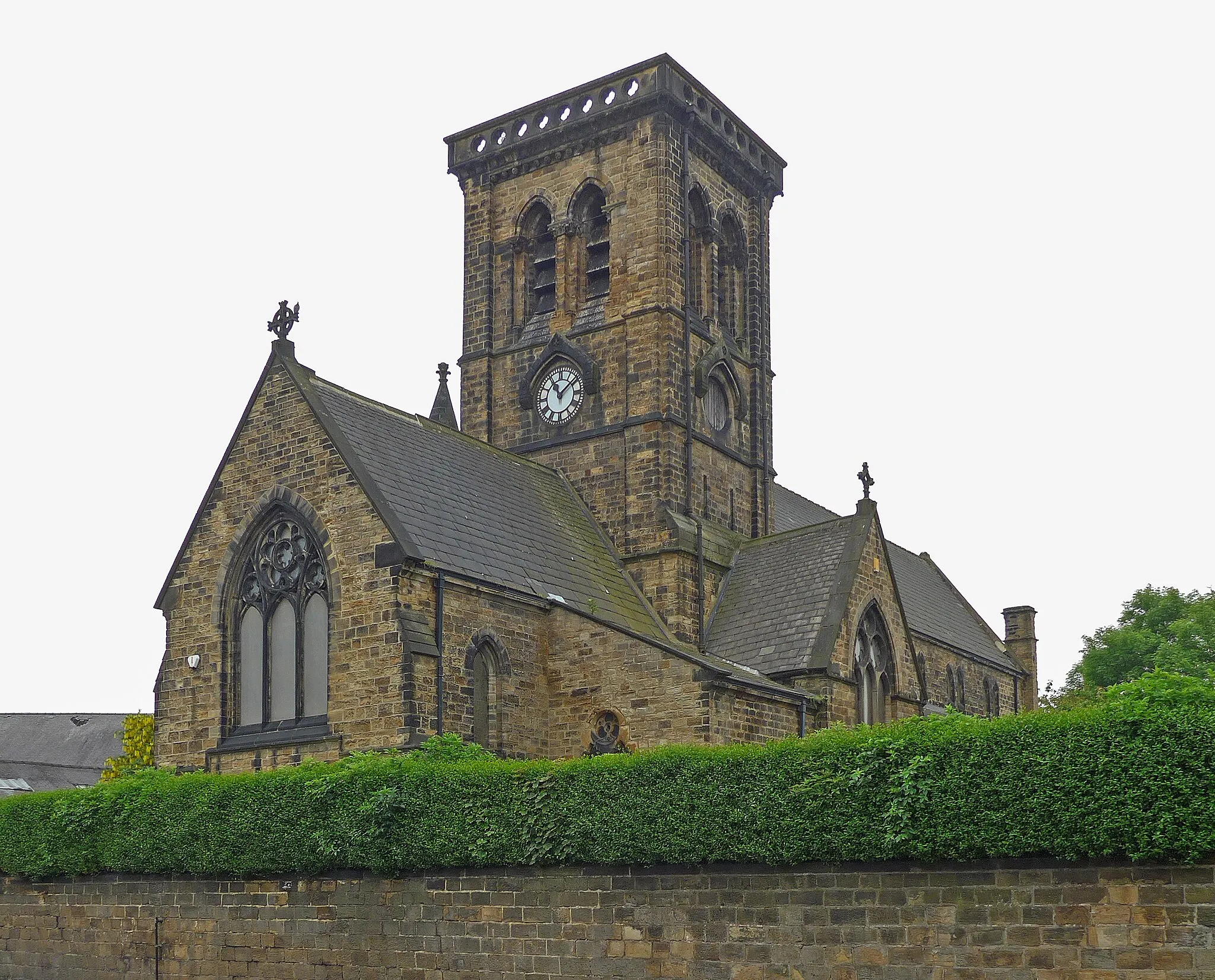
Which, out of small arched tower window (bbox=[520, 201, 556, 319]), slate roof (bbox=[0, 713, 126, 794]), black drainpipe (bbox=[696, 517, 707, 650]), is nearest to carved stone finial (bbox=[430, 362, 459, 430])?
small arched tower window (bbox=[520, 201, 556, 319])

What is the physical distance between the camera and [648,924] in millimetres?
18078

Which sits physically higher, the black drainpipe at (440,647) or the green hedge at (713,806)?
the black drainpipe at (440,647)

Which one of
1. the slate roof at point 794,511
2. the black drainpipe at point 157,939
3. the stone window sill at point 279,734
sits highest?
the slate roof at point 794,511

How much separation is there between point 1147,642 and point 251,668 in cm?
3809

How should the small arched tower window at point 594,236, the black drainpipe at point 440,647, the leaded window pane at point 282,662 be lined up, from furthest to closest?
the small arched tower window at point 594,236
the leaded window pane at point 282,662
the black drainpipe at point 440,647

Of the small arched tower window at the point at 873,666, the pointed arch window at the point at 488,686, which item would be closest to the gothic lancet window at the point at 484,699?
the pointed arch window at the point at 488,686

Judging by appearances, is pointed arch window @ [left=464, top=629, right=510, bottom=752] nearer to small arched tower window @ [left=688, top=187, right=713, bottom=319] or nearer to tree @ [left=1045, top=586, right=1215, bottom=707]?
small arched tower window @ [left=688, top=187, right=713, bottom=319]

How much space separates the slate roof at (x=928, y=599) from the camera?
4669cm

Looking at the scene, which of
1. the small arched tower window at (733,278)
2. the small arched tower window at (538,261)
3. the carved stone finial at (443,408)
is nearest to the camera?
the small arched tower window at (538,261)

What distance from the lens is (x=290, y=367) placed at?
28.4 meters

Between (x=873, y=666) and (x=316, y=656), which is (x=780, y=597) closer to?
(x=873, y=666)

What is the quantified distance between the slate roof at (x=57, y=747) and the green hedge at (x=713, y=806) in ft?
178

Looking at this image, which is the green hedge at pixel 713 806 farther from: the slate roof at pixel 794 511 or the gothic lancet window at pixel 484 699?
the slate roof at pixel 794 511

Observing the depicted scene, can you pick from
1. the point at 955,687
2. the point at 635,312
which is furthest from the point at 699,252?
the point at 955,687
